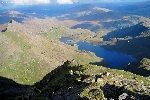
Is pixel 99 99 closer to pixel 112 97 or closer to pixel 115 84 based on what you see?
pixel 112 97

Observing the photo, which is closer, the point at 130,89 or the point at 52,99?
the point at 130,89

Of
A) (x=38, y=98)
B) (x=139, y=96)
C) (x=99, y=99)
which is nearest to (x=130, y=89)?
(x=139, y=96)

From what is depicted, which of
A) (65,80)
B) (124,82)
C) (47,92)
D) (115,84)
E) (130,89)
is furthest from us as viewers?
(65,80)

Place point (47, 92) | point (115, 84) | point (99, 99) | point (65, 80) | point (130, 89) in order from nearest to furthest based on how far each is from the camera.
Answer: point (99, 99)
point (130, 89)
point (115, 84)
point (47, 92)
point (65, 80)

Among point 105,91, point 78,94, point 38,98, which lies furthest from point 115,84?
point 38,98

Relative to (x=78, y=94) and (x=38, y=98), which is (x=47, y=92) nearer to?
(x=38, y=98)

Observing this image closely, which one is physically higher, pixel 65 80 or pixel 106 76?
pixel 106 76

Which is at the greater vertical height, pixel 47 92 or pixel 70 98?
pixel 70 98

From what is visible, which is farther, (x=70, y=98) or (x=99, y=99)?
(x=70, y=98)

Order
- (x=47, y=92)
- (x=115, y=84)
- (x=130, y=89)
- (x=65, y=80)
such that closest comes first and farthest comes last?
(x=130, y=89)
(x=115, y=84)
(x=47, y=92)
(x=65, y=80)
